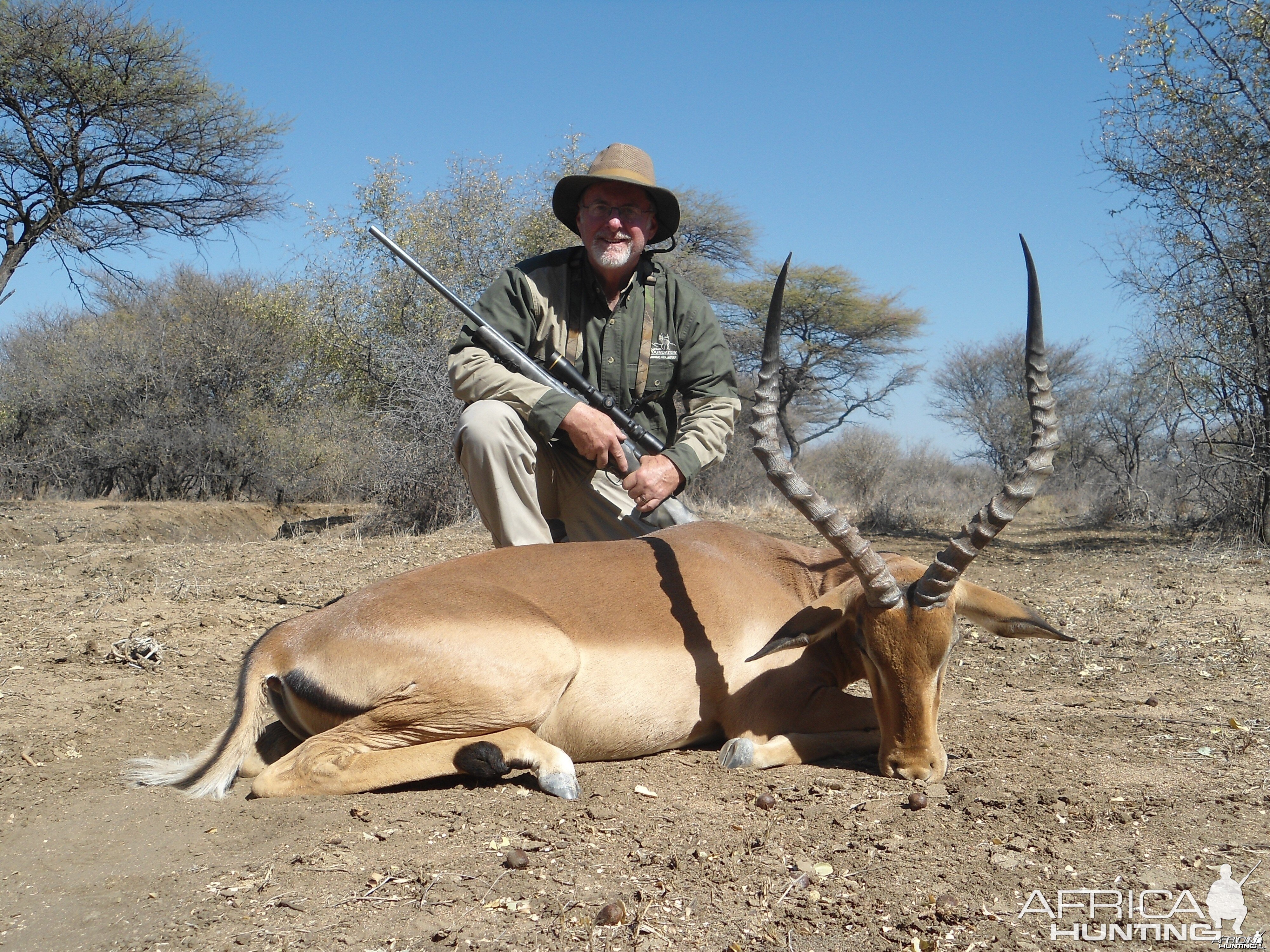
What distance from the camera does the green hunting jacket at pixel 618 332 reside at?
Answer: 5.31 meters

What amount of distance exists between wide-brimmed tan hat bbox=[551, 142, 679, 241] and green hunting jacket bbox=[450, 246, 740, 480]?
34cm

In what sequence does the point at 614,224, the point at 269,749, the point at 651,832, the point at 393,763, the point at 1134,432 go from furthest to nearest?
the point at 1134,432, the point at 614,224, the point at 269,749, the point at 393,763, the point at 651,832

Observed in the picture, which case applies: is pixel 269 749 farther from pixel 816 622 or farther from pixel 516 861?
pixel 816 622

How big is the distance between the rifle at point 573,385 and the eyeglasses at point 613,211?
2.56ft

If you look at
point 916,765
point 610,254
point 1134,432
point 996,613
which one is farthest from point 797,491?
point 1134,432

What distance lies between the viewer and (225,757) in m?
3.31

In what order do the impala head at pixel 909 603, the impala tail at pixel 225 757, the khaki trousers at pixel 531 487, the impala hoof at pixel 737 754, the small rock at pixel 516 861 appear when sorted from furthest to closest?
1. the khaki trousers at pixel 531 487
2. the impala hoof at pixel 737 754
3. the impala head at pixel 909 603
4. the impala tail at pixel 225 757
5. the small rock at pixel 516 861

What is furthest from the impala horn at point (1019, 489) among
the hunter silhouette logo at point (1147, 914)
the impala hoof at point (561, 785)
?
the impala hoof at point (561, 785)

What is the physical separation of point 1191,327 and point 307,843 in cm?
1136

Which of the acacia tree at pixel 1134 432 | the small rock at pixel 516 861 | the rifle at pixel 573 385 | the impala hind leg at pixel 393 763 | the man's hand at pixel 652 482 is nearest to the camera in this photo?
the small rock at pixel 516 861

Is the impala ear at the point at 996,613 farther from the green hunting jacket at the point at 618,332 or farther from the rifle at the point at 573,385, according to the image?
the green hunting jacket at the point at 618,332

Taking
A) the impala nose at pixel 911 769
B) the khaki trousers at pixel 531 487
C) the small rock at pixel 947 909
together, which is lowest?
the small rock at pixel 947 909

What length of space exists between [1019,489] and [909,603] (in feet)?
1.88

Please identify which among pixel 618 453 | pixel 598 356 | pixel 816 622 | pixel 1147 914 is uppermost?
pixel 598 356
